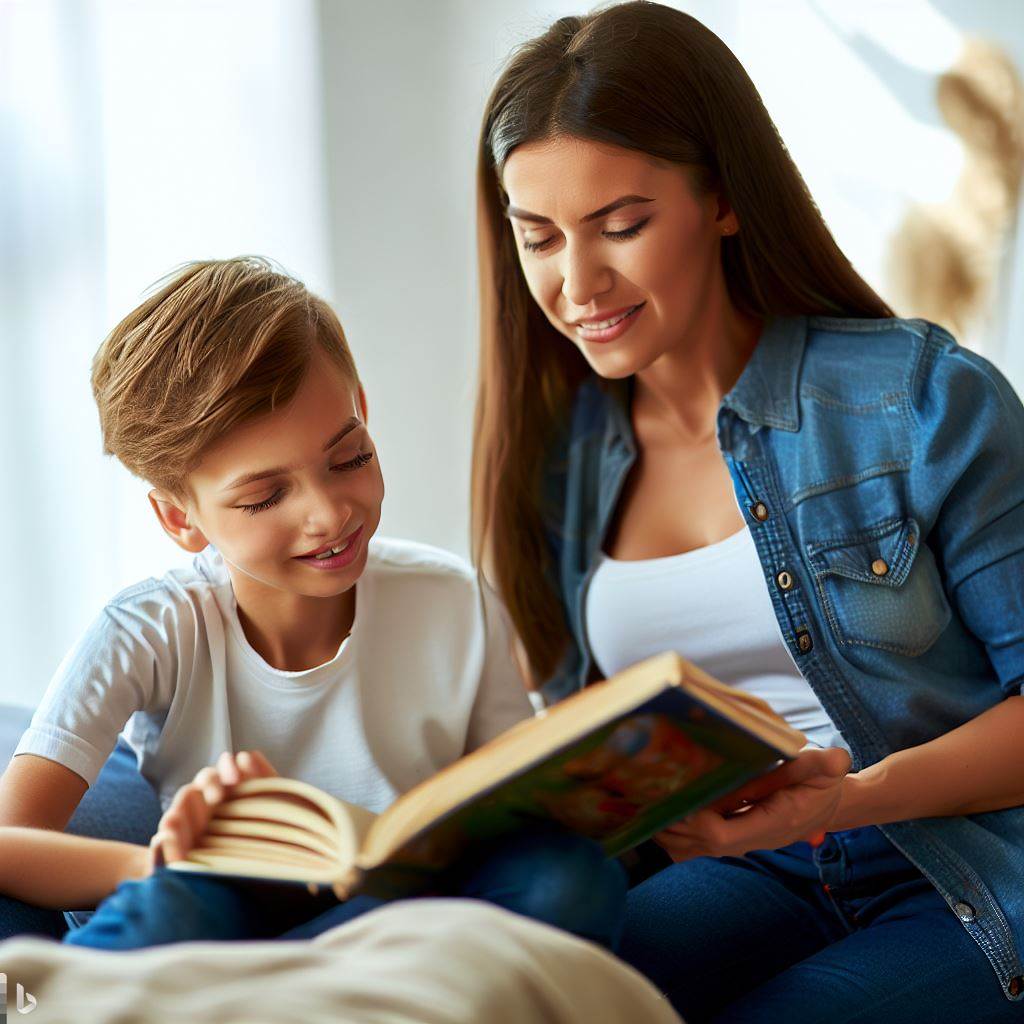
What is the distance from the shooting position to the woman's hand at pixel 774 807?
3.36 feet

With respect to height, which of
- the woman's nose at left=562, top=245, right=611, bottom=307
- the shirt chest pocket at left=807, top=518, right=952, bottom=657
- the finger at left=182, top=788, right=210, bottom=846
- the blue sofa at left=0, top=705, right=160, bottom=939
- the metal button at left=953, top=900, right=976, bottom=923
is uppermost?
the woman's nose at left=562, top=245, right=611, bottom=307

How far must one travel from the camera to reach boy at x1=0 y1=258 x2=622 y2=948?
1.15 metres

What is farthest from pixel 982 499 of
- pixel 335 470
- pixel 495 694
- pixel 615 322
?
pixel 335 470

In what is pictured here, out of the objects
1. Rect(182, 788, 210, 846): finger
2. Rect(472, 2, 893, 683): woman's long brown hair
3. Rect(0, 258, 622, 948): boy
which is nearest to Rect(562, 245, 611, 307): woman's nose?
Rect(472, 2, 893, 683): woman's long brown hair

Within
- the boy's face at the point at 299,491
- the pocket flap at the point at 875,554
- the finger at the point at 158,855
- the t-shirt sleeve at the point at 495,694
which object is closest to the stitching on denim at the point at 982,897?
the pocket flap at the point at 875,554

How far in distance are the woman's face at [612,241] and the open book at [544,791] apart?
547 mm

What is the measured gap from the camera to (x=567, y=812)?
3.02ft

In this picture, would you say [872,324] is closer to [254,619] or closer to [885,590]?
[885,590]

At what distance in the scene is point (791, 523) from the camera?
135 centimetres

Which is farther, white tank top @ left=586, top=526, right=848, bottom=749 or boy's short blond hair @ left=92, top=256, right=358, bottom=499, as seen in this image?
white tank top @ left=586, top=526, right=848, bottom=749

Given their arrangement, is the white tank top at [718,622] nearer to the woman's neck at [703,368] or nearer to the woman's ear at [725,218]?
the woman's neck at [703,368]

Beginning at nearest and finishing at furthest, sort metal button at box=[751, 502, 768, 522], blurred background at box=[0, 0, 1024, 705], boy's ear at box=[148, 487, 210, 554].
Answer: boy's ear at box=[148, 487, 210, 554] → metal button at box=[751, 502, 768, 522] → blurred background at box=[0, 0, 1024, 705]

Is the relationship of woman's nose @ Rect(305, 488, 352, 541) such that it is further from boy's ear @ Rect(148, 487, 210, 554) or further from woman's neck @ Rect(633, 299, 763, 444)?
woman's neck @ Rect(633, 299, 763, 444)

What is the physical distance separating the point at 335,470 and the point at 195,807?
0.37m
